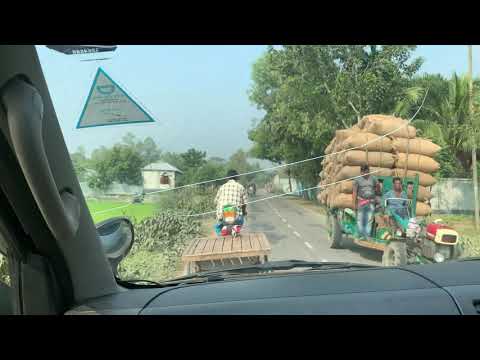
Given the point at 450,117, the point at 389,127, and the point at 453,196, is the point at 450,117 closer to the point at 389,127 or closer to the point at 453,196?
the point at 389,127

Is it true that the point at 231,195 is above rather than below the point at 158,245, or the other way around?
above

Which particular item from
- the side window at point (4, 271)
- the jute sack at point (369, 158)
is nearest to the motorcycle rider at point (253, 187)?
the jute sack at point (369, 158)

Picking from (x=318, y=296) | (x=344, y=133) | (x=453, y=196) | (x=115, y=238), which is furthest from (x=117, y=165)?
(x=453, y=196)

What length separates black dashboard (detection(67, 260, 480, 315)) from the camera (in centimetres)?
186

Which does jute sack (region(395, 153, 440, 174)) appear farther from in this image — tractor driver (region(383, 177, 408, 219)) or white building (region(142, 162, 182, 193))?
white building (region(142, 162, 182, 193))

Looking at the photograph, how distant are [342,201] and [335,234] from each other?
1.01 m

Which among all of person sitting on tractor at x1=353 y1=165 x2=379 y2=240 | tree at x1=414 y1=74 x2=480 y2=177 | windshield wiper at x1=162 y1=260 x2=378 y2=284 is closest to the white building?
windshield wiper at x1=162 y1=260 x2=378 y2=284

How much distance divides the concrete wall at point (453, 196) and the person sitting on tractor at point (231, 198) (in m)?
2.49

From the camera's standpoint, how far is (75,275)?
2.16m

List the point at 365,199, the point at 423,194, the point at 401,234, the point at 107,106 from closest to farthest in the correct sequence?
the point at 107,106
the point at 401,234
the point at 423,194
the point at 365,199

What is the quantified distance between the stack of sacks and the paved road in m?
0.74

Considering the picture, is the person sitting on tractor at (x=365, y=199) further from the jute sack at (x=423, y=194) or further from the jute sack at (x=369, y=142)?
the jute sack at (x=423, y=194)
